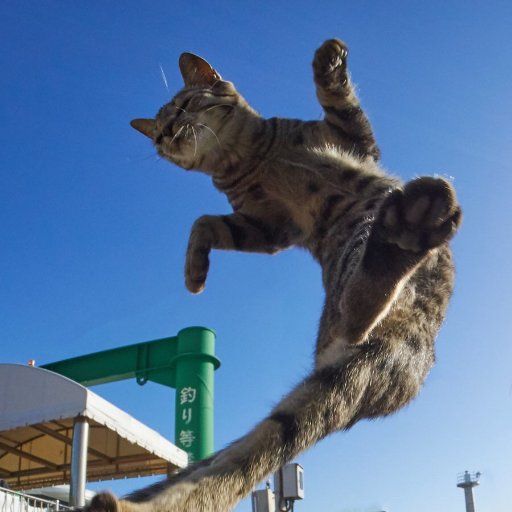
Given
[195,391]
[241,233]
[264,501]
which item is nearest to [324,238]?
[241,233]

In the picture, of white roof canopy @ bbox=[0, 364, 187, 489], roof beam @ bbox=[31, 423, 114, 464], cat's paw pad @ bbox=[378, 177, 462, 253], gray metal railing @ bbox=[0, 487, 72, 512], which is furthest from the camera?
roof beam @ bbox=[31, 423, 114, 464]

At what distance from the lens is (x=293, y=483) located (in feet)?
11.6

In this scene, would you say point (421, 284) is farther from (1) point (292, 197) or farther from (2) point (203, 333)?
(2) point (203, 333)

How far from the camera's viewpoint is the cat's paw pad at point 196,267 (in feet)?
9.57

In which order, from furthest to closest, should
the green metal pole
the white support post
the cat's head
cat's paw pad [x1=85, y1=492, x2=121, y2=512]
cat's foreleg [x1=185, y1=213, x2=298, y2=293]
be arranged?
the green metal pole, the white support post, the cat's head, cat's foreleg [x1=185, y1=213, x2=298, y2=293], cat's paw pad [x1=85, y1=492, x2=121, y2=512]

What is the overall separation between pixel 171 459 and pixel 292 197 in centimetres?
596

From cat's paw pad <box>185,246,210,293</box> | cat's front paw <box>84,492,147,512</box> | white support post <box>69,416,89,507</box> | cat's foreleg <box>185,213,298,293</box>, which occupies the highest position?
cat's foreleg <box>185,213,298,293</box>

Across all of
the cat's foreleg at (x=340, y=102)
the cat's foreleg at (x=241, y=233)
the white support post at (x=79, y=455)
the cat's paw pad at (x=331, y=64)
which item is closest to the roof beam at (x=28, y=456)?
the white support post at (x=79, y=455)

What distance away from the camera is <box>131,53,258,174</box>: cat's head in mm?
3203

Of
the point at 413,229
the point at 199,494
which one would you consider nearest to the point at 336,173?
the point at 413,229

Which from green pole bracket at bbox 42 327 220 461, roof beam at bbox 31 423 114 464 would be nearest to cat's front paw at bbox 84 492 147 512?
roof beam at bbox 31 423 114 464

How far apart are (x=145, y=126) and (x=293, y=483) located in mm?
2288

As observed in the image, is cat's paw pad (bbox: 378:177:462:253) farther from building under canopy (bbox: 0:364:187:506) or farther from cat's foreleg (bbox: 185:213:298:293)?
building under canopy (bbox: 0:364:187:506)

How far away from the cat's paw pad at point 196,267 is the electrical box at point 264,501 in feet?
5.63
